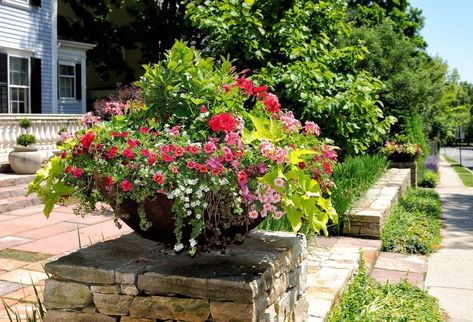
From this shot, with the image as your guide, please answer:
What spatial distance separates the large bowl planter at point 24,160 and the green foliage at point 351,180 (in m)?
7.41

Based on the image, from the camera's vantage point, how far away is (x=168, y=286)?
9.09 ft

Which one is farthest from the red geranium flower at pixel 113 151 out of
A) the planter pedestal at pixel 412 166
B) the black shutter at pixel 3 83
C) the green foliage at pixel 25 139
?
the black shutter at pixel 3 83

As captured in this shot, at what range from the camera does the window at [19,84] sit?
16.1 metres

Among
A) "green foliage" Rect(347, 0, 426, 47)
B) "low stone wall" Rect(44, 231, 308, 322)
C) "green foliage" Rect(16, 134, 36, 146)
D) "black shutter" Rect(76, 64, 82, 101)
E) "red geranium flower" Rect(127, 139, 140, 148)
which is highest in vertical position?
"green foliage" Rect(347, 0, 426, 47)

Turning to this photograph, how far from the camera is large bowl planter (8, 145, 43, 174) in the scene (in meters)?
11.9

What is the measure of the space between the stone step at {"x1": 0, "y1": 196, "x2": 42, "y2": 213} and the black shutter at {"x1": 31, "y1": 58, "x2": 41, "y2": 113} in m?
7.30

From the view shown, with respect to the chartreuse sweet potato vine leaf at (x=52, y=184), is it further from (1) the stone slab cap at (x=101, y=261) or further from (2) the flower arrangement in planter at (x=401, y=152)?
(2) the flower arrangement in planter at (x=401, y=152)

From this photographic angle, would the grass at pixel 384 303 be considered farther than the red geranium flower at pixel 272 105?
Yes

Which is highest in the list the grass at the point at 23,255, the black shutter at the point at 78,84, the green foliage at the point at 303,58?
the black shutter at the point at 78,84

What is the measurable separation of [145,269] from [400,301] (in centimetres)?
277

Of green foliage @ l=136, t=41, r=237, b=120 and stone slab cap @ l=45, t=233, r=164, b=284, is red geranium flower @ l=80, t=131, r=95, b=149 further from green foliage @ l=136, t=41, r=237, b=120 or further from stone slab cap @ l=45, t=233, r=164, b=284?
stone slab cap @ l=45, t=233, r=164, b=284

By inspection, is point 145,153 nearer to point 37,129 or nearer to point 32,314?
point 32,314

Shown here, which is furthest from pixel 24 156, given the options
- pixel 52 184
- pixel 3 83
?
pixel 52 184

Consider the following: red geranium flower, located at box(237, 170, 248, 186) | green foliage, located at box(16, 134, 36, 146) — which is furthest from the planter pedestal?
red geranium flower, located at box(237, 170, 248, 186)
